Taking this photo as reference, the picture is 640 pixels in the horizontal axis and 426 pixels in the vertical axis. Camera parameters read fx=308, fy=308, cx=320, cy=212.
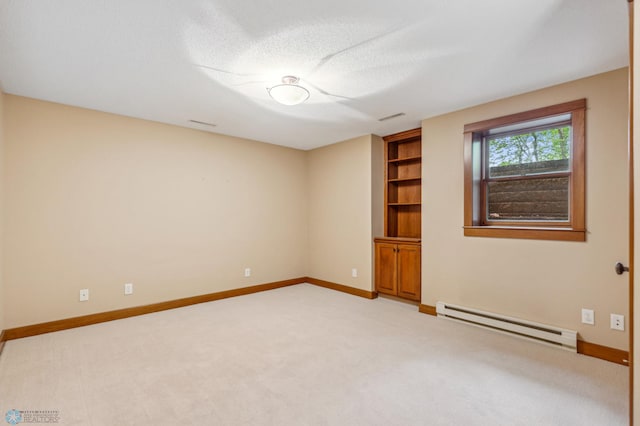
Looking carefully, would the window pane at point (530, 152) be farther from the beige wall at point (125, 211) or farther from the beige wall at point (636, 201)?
the beige wall at point (636, 201)

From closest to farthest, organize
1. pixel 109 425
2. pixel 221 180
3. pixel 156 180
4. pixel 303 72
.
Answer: pixel 109 425 < pixel 303 72 < pixel 156 180 < pixel 221 180

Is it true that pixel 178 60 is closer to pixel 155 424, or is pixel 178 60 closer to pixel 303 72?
pixel 303 72

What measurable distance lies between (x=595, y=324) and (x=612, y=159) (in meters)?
1.42

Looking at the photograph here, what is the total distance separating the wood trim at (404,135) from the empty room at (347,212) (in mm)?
108

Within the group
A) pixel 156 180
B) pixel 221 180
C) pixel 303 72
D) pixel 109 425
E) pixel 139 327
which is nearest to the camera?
pixel 109 425

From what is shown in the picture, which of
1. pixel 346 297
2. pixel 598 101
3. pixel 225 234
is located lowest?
pixel 346 297

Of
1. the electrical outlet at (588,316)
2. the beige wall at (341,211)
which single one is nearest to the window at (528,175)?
the electrical outlet at (588,316)

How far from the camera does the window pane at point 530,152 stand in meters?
3.03

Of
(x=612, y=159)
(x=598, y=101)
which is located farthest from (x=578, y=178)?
(x=598, y=101)

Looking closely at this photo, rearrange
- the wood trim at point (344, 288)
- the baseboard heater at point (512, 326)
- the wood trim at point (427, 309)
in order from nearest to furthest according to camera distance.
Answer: the baseboard heater at point (512, 326) < the wood trim at point (427, 309) < the wood trim at point (344, 288)

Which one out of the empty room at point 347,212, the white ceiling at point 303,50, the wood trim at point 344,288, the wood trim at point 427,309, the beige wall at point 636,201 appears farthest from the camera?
the wood trim at point 344,288

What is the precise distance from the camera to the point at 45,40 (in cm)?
211

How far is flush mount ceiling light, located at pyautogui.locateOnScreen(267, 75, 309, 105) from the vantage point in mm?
2654

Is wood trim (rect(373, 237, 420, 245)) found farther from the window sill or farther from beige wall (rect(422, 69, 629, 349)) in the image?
the window sill
